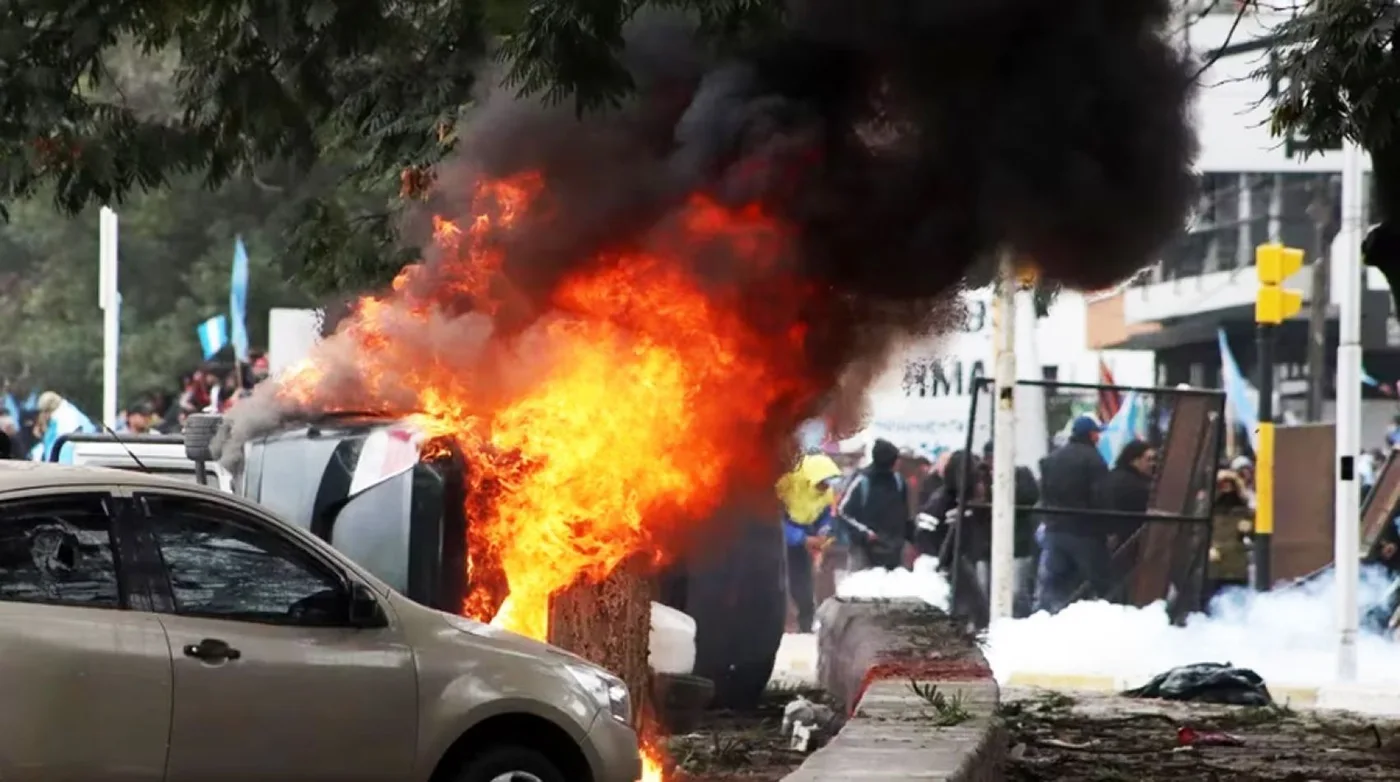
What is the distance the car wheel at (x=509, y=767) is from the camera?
7258 millimetres

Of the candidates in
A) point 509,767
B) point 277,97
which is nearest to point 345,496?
point 277,97

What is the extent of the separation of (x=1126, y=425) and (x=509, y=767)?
10.7 m

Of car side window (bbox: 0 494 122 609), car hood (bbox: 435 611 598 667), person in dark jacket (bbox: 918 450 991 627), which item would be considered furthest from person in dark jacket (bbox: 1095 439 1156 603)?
car side window (bbox: 0 494 122 609)

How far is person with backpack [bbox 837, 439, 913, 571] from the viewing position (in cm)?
1780

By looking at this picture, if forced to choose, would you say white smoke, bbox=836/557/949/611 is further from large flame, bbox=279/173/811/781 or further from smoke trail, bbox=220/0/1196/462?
large flame, bbox=279/173/811/781

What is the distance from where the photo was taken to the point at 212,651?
6719mm

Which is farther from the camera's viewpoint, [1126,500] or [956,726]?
[1126,500]

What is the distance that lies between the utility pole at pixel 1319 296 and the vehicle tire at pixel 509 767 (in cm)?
2021

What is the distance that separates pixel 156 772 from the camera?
6.55 meters

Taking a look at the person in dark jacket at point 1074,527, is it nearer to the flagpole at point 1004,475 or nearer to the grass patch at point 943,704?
the flagpole at point 1004,475

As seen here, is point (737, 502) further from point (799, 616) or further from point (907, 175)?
point (799, 616)

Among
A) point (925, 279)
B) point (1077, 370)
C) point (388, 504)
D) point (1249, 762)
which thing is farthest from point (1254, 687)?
point (1077, 370)

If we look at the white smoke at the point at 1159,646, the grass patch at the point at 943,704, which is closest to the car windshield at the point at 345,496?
the grass patch at the point at 943,704

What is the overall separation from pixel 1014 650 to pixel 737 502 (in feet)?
20.0
